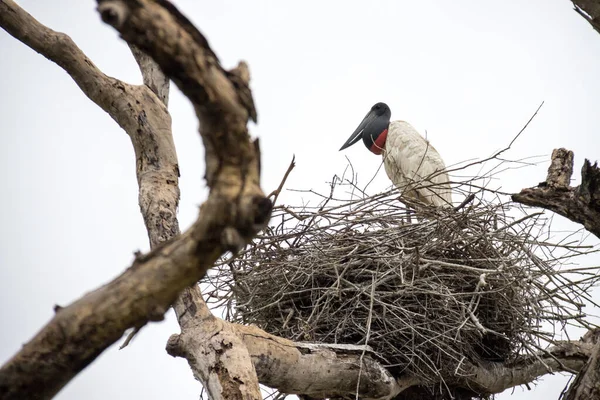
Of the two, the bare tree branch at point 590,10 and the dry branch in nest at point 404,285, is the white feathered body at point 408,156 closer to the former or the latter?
the dry branch in nest at point 404,285

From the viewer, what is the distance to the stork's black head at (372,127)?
5.92 metres

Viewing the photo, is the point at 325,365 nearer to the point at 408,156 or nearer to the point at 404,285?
the point at 404,285

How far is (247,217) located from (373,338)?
1.99 m

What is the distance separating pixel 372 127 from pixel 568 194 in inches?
163

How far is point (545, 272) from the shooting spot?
2949 mm

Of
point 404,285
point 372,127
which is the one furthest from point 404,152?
point 404,285

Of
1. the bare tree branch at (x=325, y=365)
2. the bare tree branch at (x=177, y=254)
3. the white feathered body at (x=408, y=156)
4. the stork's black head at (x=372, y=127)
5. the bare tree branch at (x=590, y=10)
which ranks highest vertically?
the stork's black head at (x=372, y=127)

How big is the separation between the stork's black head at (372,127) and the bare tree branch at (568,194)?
3.88 metres

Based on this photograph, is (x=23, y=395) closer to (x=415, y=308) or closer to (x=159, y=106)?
(x=159, y=106)

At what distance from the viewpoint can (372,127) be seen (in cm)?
596

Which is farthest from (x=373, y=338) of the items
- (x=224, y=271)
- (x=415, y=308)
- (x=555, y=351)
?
(x=555, y=351)

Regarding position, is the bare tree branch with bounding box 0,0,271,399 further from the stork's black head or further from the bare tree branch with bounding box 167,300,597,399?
the stork's black head

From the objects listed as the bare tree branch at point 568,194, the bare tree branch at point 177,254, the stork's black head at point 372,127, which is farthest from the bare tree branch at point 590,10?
the stork's black head at point 372,127

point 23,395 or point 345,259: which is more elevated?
point 345,259
